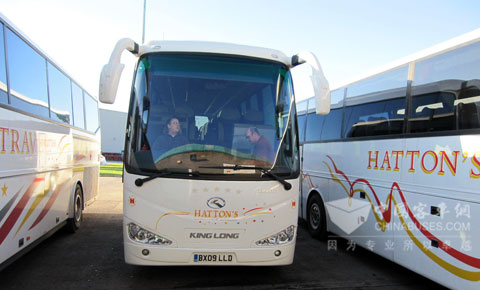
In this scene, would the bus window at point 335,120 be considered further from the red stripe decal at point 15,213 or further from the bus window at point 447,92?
the red stripe decal at point 15,213

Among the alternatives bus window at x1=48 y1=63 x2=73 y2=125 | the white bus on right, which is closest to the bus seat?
the white bus on right

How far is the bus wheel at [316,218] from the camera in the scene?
730cm

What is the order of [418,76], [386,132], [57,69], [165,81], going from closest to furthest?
[165,81] < [418,76] < [386,132] < [57,69]

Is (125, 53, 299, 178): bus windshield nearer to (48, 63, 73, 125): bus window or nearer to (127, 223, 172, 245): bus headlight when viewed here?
(127, 223, 172, 245): bus headlight

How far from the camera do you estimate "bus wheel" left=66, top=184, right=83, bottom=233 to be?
732 centimetres

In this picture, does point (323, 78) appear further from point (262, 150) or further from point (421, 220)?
point (421, 220)

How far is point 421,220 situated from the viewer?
181 inches

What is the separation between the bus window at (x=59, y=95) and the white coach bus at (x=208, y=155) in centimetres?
257

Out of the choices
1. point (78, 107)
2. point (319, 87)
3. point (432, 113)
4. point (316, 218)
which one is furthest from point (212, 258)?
point (78, 107)

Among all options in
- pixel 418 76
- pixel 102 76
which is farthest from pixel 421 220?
pixel 102 76

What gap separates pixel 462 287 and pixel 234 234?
2.66 metres

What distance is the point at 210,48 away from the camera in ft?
15.2

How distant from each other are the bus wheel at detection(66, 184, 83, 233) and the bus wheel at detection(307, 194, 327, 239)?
5.09 metres

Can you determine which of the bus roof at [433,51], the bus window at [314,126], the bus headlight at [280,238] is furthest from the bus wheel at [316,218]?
the bus headlight at [280,238]
